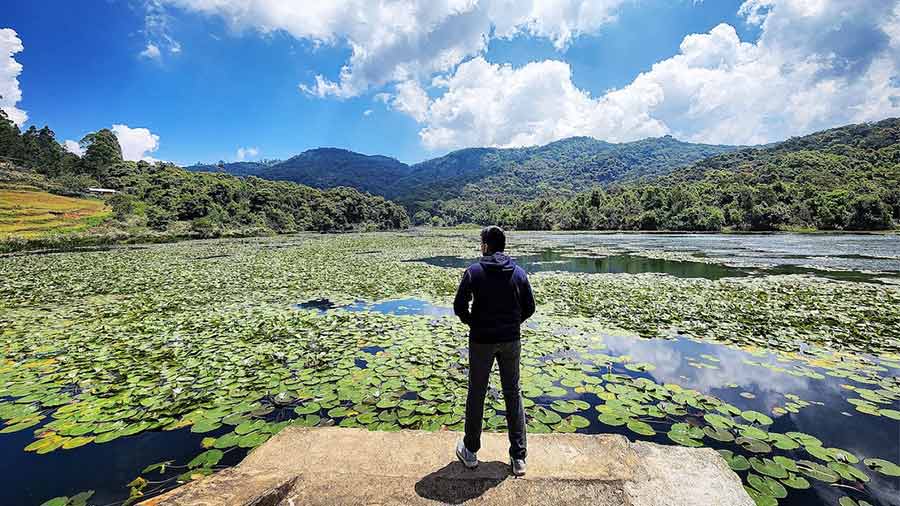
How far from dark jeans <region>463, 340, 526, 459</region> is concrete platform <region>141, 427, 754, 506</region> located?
31cm

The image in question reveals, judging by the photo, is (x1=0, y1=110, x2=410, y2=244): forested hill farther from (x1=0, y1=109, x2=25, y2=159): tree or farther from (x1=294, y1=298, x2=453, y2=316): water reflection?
(x1=294, y1=298, x2=453, y2=316): water reflection

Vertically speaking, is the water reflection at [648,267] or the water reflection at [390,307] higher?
the water reflection at [390,307]

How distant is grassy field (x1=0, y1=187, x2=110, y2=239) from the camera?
136 feet

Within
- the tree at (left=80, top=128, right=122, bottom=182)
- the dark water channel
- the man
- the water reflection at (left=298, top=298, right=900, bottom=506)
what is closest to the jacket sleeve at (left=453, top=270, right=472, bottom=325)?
the man

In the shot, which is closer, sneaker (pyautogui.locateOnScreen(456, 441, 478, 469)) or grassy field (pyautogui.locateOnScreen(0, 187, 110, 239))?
sneaker (pyautogui.locateOnScreen(456, 441, 478, 469))

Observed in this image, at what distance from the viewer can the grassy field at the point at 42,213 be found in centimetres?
4138

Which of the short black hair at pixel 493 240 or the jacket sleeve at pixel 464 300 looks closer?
the jacket sleeve at pixel 464 300

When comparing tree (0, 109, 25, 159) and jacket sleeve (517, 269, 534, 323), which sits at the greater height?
tree (0, 109, 25, 159)

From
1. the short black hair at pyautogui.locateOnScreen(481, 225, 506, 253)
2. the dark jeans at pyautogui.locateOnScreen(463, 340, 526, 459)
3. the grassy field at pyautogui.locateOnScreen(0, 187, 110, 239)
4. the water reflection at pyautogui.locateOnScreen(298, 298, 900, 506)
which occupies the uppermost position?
the grassy field at pyautogui.locateOnScreen(0, 187, 110, 239)

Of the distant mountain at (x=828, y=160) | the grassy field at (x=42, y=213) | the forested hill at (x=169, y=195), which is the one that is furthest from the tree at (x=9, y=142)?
the distant mountain at (x=828, y=160)

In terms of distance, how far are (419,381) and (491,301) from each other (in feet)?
10.9

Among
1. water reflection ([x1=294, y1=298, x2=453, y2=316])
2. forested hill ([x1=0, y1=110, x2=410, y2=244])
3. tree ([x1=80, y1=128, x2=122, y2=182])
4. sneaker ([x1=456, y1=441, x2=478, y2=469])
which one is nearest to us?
sneaker ([x1=456, y1=441, x2=478, y2=469])

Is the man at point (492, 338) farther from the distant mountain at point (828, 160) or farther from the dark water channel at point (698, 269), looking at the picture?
the distant mountain at point (828, 160)

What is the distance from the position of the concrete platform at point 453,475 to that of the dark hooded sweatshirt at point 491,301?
4.20ft
